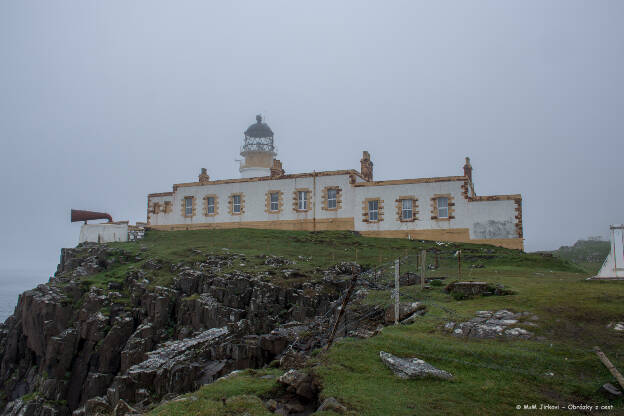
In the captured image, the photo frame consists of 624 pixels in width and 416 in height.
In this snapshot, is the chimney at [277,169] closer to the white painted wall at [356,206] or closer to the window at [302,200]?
the white painted wall at [356,206]

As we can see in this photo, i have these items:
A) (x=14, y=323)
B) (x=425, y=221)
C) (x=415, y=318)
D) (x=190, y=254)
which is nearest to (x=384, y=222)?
(x=425, y=221)

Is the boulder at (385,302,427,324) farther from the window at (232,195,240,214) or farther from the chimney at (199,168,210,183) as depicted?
the chimney at (199,168,210,183)

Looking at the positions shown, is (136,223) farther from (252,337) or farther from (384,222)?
(252,337)

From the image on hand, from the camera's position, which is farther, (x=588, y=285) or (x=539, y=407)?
(x=588, y=285)

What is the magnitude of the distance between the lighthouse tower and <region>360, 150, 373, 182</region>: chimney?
52.8ft

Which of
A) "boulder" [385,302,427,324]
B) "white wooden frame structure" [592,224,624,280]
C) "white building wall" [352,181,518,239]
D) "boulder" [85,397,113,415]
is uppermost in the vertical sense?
"white building wall" [352,181,518,239]

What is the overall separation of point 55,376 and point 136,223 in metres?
23.2

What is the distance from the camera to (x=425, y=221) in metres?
37.4

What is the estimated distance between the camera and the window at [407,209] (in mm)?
37938

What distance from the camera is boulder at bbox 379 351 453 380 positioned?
1067cm

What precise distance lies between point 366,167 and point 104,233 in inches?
919

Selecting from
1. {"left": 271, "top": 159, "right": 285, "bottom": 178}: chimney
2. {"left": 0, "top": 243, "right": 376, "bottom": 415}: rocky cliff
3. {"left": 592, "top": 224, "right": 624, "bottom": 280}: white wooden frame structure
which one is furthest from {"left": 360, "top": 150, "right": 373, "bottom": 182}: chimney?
{"left": 592, "top": 224, "right": 624, "bottom": 280}: white wooden frame structure

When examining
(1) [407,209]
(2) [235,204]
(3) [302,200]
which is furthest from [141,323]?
(1) [407,209]

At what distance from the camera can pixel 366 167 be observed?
143 ft
